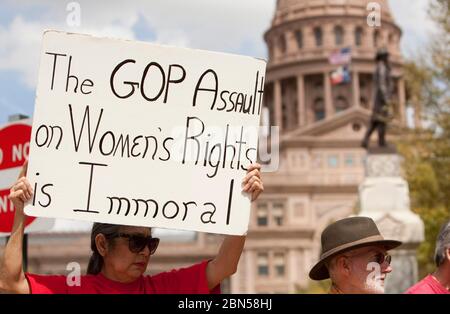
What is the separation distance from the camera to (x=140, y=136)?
14.1 ft

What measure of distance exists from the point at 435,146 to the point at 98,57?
20.9 metres

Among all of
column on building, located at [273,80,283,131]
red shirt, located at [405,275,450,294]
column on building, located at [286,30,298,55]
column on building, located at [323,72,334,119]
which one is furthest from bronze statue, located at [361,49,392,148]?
column on building, located at [286,30,298,55]

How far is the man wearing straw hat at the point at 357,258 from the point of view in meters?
4.47

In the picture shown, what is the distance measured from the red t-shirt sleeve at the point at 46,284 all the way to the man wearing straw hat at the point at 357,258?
53.0 inches

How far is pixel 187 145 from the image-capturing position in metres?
4.27

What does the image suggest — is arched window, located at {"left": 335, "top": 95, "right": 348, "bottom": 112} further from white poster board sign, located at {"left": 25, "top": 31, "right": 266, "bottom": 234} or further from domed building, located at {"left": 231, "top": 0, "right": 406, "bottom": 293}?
white poster board sign, located at {"left": 25, "top": 31, "right": 266, "bottom": 234}

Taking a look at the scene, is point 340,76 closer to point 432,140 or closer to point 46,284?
point 432,140

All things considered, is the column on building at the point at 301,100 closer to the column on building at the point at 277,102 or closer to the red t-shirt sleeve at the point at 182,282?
the column on building at the point at 277,102

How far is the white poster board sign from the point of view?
4.20 metres

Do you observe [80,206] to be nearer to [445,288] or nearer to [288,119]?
[445,288]

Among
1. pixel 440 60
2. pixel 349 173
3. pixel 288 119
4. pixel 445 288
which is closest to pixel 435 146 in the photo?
pixel 440 60

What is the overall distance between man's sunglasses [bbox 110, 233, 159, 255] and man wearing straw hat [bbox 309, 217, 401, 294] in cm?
92

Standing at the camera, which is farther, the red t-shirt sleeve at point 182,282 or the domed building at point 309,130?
the domed building at point 309,130

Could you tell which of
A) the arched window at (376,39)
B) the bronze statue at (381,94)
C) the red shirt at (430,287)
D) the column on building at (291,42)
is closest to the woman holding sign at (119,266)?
the red shirt at (430,287)
